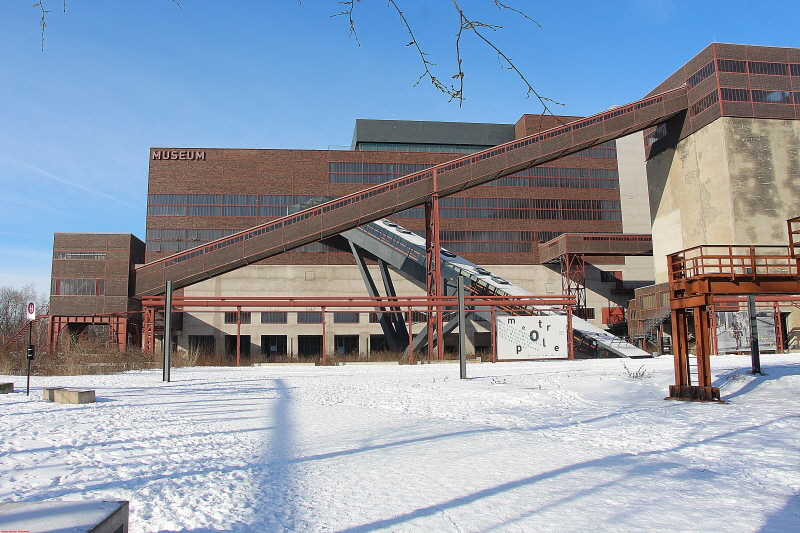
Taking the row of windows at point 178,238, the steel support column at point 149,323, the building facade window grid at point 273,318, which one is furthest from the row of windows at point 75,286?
the building facade window grid at point 273,318

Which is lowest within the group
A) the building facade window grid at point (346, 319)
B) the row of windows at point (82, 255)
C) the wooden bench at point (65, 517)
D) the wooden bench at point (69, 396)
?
the wooden bench at point (69, 396)

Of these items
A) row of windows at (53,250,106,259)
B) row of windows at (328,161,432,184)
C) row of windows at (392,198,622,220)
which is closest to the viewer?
row of windows at (53,250,106,259)

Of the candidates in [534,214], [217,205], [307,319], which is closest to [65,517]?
[307,319]

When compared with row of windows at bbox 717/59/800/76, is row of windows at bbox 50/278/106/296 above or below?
below

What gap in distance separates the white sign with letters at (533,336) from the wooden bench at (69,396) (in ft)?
68.5

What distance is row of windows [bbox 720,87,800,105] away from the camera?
37.5m

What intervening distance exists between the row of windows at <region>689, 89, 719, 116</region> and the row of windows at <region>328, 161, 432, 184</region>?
782 inches

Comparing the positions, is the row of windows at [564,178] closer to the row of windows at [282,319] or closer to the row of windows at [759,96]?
the row of windows at [759,96]

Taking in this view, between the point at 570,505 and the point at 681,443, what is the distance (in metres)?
3.67

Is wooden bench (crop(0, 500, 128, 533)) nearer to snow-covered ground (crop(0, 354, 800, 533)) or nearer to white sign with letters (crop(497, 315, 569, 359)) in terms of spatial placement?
snow-covered ground (crop(0, 354, 800, 533))

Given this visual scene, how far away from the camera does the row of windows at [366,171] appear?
48344 mm

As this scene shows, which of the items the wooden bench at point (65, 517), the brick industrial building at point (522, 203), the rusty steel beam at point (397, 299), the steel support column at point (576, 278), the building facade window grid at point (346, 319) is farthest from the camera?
the steel support column at point (576, 278)

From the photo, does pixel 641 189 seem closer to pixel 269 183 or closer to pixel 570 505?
pixel 269 183

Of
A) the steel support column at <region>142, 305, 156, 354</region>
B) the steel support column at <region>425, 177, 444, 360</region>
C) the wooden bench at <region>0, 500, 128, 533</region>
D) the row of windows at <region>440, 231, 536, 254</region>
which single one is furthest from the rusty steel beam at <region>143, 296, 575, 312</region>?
the wooden bench at <region>0, 500, 128, 533</region>
